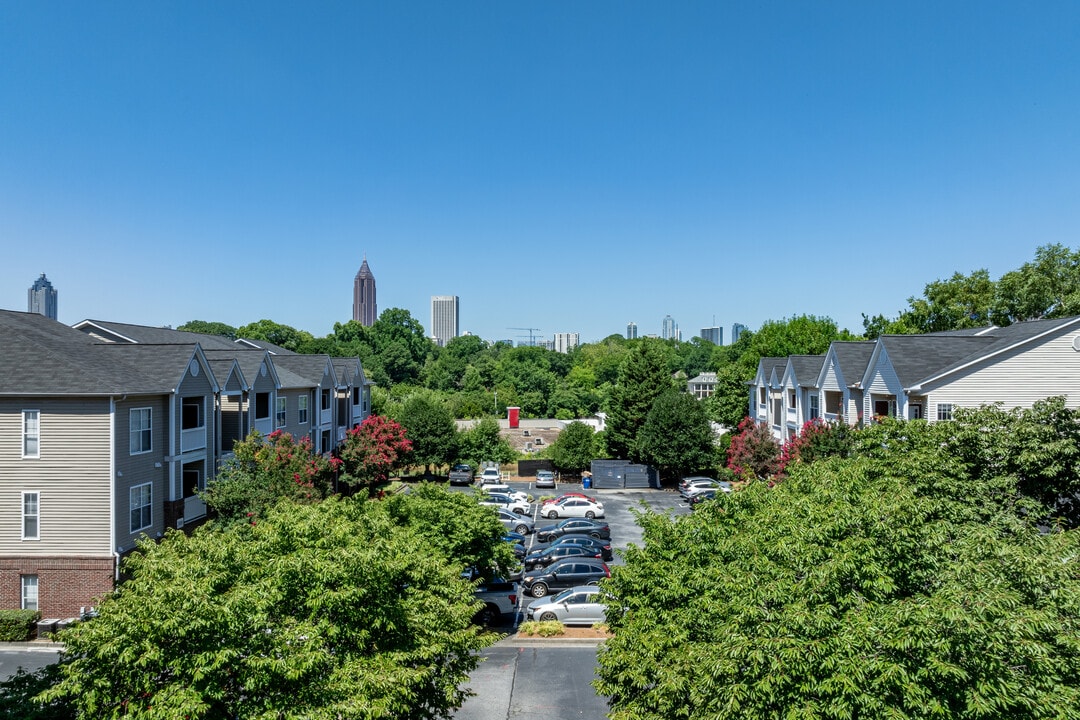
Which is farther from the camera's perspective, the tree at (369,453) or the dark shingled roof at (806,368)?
the dark shingled roof at (806,368)

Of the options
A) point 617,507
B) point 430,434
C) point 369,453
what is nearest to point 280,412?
point 369,453

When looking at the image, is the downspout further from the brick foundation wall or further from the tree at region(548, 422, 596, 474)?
the tree at region(548, 422, 596, 474)

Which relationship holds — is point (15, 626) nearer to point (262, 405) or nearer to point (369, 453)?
point (262, 405)

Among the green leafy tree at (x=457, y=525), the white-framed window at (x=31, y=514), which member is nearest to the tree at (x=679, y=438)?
the green leafy tree at (x=457, y=525)

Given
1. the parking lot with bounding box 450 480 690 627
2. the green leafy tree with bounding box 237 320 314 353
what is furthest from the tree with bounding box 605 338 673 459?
the green leafy tree with bounding box 237 320 314 353

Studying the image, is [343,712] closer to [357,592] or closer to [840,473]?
[357,592]

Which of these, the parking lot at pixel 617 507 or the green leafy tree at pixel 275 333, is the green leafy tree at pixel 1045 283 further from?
the green leafy tree at pixel 275 333
